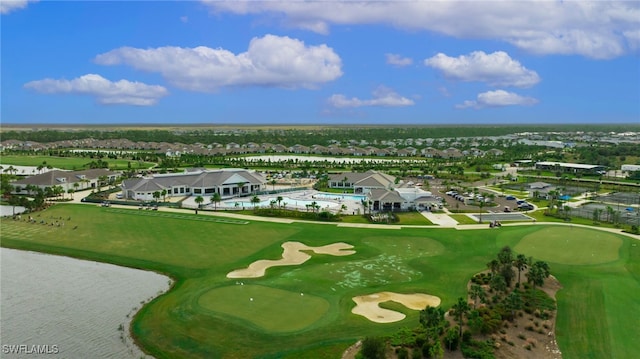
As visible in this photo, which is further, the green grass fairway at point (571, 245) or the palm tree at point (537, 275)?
the green grass fairway at point (571, 245)

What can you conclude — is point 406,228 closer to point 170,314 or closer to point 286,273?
point 286,273

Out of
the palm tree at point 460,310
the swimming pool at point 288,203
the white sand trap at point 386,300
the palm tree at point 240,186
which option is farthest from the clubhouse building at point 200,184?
the palm tree at point 460,310

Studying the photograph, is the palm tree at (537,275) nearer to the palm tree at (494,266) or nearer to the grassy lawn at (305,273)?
the grassy lawn at (305,273)

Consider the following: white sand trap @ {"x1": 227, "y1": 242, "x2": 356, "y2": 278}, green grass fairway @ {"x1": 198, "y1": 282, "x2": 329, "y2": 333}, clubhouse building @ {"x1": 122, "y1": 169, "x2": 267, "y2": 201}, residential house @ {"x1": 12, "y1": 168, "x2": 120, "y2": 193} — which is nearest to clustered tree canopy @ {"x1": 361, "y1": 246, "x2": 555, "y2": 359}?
green grass fairway @ {"x1": 198, "y1": 282, "x2": 329, "y2": 333}

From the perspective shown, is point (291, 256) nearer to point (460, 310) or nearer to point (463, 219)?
point (460, 310)

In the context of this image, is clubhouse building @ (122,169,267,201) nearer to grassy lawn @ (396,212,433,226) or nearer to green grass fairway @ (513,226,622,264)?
grassy lawn @ (396,212,433,226)

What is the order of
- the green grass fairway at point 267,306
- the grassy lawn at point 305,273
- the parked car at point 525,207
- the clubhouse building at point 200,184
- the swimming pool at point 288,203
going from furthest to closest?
1. the clubhouse building at point 200,184
2. the swimming pool at point 288,203
3. the parked car at point 525,207
4. the green grass fairway at point 267,306
5. the grassy lawn at point 305,273

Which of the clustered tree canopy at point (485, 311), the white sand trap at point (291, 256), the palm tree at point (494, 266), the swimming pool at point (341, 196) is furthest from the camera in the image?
the swimming pool at point (341, 196)
